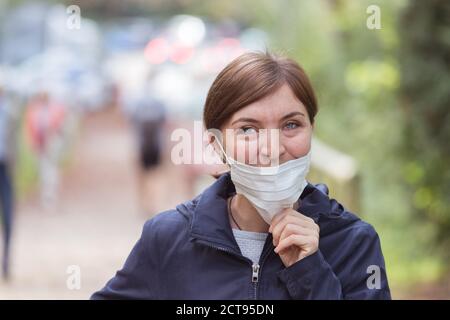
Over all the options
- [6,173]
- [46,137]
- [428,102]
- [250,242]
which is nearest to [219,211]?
[250,242]

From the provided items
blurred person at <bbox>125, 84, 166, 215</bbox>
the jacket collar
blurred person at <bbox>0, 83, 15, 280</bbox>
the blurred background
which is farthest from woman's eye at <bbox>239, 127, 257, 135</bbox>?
blurred person at <bbox>125, 84, 166, 215</bbox>

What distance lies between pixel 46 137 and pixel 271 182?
14.6 m

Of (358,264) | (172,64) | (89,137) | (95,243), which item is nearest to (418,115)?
(95,243)

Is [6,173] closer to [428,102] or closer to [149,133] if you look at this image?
[149,133]

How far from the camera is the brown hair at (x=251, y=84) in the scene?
103 inches

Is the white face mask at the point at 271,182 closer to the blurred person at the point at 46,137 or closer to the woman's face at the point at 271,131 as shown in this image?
the woman's face at the point at 271,131

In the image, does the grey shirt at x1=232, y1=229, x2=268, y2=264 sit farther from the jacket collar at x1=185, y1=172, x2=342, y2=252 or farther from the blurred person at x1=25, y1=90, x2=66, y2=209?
the blurred person at x1=25, y1=90, x2=66, y2=209

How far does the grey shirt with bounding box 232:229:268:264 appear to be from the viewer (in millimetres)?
2633

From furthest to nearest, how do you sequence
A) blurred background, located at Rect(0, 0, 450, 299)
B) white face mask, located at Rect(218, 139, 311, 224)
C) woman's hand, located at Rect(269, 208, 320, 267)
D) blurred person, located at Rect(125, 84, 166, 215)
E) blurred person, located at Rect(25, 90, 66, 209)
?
blurred person, located at Rect(25, 90, 66, 209) → blurred person, located at Rect(125, 84, 166, 215) → blurred background, located at Rect(0, 0, 450, 299) → white face mask, located at Rect(218, 139, 311, 224) → woman's hand, located at Rect(269, 208, 320, 267)

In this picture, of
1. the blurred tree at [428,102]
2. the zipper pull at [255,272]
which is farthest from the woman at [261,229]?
the blurred tree at [428,102]

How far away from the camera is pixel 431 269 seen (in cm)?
1140

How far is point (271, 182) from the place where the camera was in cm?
262

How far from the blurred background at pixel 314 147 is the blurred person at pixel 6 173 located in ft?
0.08

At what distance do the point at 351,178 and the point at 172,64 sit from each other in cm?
1839
